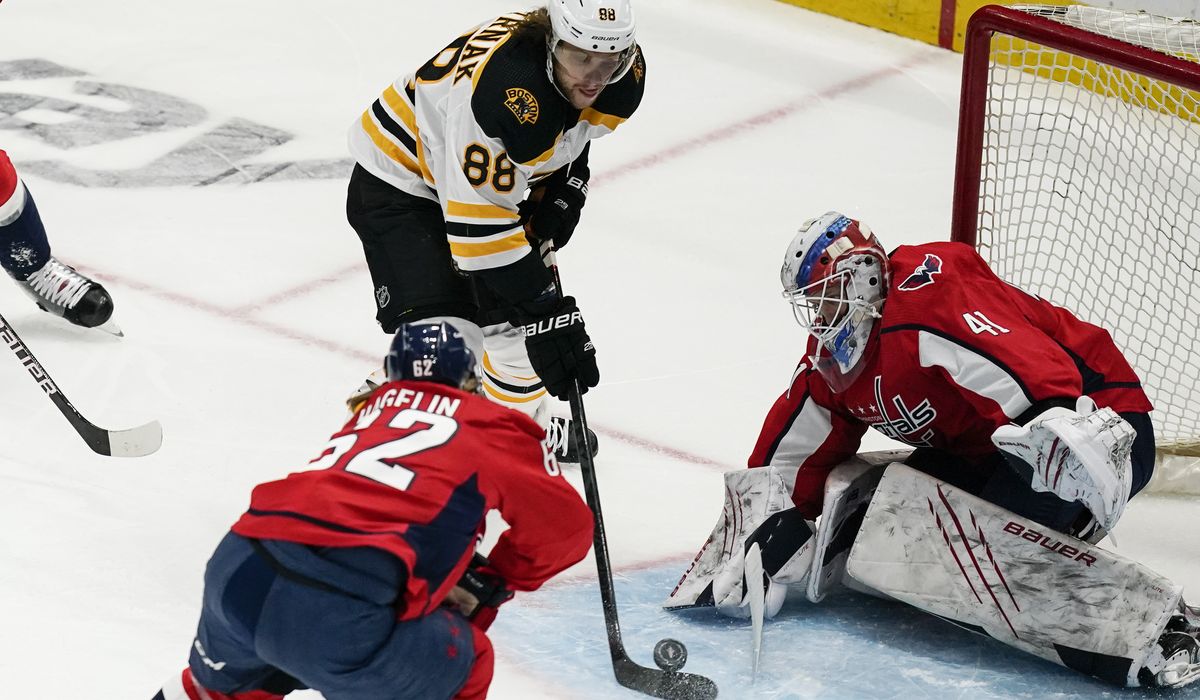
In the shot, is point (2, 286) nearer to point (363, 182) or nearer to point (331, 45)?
point (363, 182)

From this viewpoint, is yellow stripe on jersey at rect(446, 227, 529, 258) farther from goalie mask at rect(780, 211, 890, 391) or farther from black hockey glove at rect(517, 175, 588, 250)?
goalie mask at rect(780, 211, 890, 391)

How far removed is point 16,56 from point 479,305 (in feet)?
10.5

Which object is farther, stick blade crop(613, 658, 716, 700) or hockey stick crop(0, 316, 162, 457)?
hockey stick crop(0, 316, 162, 457)

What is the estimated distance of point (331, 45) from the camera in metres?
6.22

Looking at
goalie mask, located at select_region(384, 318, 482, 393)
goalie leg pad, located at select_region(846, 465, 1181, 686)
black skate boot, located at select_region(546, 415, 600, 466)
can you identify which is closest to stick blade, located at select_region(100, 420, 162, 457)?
black skate boot, located at select_region(546, 415, 600, 466)

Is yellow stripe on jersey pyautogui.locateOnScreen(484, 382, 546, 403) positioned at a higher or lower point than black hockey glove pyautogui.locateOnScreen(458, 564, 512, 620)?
lower

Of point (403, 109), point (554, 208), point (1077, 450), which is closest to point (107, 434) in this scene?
point (403, 109)

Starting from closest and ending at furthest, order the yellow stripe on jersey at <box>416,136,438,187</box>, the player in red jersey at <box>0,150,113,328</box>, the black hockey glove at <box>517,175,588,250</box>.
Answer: the yellow stripe on jersey at <box>416,136,438,187</box> < the black hockey glove at <box>517,175,588,250</box> < the player in red jersey at <box>0,150,113,328</box>

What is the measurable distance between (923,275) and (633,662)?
83cm

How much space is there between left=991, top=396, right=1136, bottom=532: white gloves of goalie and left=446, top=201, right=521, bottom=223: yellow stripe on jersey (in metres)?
0.95

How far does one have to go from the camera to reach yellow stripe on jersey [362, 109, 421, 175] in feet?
11.2

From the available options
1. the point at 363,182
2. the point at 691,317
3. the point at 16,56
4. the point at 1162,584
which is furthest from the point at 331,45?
the point at 1162,584

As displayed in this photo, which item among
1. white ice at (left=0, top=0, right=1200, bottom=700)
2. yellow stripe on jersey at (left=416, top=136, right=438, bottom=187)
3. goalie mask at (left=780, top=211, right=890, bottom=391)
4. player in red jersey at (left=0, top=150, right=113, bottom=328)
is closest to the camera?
goalie mask at (left=780, top=211, right=890, bottom=391)

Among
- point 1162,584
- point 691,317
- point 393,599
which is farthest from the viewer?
point 691,317
